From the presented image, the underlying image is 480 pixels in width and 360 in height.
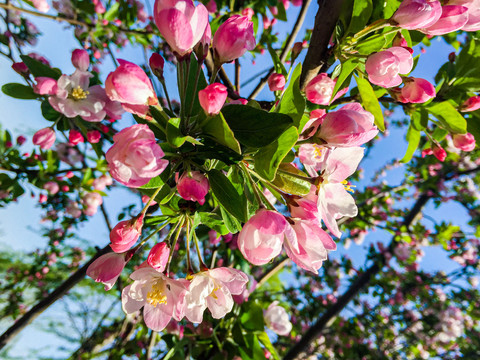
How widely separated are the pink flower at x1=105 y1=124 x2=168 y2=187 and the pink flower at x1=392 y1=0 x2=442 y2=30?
2.09 ft

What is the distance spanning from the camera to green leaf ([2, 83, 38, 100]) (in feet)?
4.11

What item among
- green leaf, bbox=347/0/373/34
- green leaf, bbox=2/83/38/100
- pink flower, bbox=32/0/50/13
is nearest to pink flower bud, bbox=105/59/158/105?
green leaf, bbox=347/0/373/34

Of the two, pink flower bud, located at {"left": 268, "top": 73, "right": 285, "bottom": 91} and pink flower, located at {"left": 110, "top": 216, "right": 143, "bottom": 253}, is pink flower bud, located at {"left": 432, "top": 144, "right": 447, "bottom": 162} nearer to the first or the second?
pink flower bud, located at {"left": 268, "top": 73, "right": 285, "bottom": 91}

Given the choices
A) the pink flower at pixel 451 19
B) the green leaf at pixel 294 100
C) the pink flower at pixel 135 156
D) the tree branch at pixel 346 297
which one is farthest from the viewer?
the tree branch at pixel 346 297

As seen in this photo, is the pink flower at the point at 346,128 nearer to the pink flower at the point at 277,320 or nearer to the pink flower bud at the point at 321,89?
the pink flower bud at the point at 321,89

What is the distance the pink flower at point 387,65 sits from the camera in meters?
0.68

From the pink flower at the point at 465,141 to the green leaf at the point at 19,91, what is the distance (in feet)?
5.50

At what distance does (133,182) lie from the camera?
1.77 feet

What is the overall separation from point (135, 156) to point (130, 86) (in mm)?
154

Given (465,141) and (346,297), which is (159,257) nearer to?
(465,141)

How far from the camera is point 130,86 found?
56cm

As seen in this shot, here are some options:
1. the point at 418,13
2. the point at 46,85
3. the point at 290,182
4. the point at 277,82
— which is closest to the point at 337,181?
the point at 290,182

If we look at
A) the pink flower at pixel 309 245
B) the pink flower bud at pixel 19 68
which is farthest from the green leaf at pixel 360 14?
the pink flower bud at pixel 19 68

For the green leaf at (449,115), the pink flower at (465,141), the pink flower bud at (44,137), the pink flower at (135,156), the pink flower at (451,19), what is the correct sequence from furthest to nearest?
the pink flower bud at (44,137) < the pink flower at (465,141) < the green leaf at (449,115) < the pink flower at (451,19) < the pink flower at (135,156)
